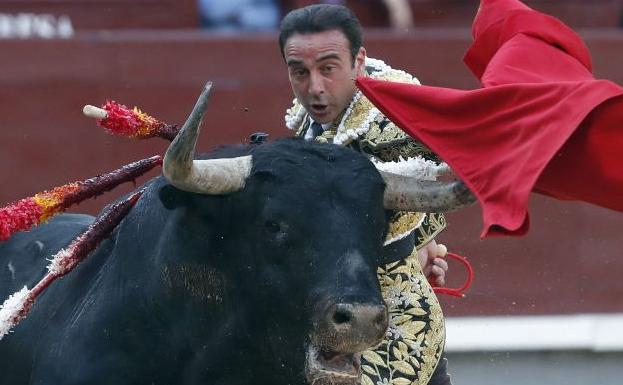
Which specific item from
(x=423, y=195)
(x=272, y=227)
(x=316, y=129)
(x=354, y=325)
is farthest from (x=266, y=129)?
(x=354, y=325)

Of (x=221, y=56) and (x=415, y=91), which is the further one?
(x=221, y=56)

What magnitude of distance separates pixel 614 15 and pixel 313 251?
17.8 ft

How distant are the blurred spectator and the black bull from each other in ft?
12.2

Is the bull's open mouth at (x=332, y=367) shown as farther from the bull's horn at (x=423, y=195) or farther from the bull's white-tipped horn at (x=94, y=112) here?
the bull's white-tipped horn at (x=94, y=112)

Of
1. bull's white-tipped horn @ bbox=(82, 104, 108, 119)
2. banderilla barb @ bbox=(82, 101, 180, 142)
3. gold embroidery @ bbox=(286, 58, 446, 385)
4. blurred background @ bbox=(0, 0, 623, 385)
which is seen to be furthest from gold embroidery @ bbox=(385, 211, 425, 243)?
blurred background @ bbox=(0, 0, 623, 385)

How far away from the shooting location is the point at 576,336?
748 centimetres

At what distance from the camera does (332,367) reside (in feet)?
11.2

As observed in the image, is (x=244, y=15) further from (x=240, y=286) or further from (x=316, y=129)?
(x=240, y=286)

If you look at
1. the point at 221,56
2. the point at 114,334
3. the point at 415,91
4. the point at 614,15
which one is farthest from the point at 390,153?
the point at 614,15

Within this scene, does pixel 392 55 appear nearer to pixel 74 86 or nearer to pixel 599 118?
pixel 74 86

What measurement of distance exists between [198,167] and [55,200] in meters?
0.70

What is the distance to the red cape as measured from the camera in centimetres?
361

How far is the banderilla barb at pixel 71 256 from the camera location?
3934 millimetres

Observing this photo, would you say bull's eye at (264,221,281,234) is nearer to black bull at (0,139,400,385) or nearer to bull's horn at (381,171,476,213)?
black bull at (0,139,400,385)
